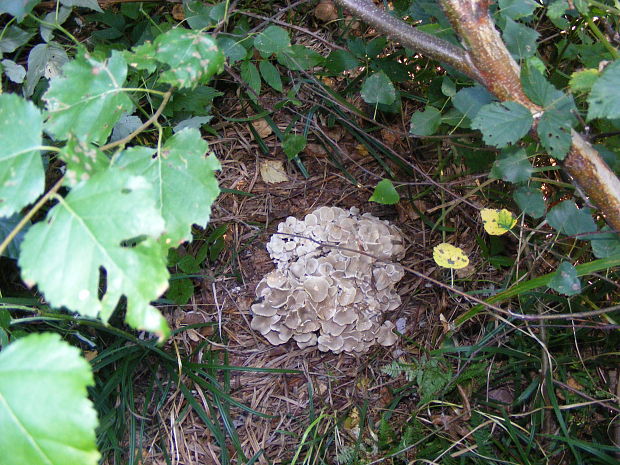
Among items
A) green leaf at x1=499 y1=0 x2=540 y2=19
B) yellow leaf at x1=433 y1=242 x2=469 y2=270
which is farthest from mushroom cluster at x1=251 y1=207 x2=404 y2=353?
green leaf at x1=499 y1=0 x2=540 y2=19

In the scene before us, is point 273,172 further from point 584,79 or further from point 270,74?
point 584,79

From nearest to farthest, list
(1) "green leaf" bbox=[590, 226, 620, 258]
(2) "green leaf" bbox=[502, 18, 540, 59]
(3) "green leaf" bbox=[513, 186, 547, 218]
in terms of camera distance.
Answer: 1. (2) "green leaf" bbox=[502, 18, 540, 59]
2. (1) "green leaf" bbox=[590, 226, 620, 258]
3. (3) "green leaf" bbox=[513, 186, 547, 218]

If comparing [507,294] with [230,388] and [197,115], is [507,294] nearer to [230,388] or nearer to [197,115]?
[230,388]

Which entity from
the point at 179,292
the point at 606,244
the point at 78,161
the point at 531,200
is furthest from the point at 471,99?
the point at 179,292

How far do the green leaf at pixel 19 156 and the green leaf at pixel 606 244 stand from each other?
1663mm

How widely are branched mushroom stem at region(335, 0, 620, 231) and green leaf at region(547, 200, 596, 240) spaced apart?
200 mm

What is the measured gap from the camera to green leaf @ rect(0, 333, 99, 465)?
909 millimetres

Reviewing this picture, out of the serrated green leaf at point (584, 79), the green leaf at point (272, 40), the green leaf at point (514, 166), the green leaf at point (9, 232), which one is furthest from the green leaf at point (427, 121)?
the green leaf at point (9, 232)

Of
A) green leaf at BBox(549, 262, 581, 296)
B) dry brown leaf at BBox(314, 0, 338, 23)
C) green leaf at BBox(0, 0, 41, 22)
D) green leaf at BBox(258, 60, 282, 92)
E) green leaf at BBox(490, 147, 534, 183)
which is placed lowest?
green leaf at BBox(549, 262, 581, 296)

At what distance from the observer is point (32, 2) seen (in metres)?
1.73

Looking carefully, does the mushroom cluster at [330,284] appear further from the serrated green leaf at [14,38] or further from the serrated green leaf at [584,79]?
the serrated green leaf at [14,38]

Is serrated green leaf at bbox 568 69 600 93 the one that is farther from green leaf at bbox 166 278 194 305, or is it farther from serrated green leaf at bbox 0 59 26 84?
serrated green leaf at bbox 0 59 26 84

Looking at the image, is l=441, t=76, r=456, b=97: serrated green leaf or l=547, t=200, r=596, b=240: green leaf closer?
l=547, t=200, r=596, b=240: green leaf

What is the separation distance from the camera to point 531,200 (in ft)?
6.25
